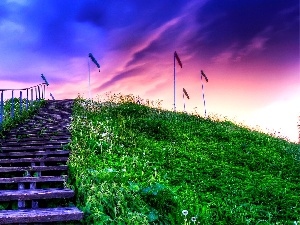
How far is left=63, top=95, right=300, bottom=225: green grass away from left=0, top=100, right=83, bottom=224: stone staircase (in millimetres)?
321

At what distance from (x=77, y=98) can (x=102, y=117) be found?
7879 millimetres

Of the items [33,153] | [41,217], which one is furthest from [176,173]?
[41,217]

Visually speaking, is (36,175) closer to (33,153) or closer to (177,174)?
(33,153)

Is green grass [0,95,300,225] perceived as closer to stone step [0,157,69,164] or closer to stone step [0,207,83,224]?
stone step [0,207,83,224]

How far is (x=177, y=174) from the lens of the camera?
10.7 metres

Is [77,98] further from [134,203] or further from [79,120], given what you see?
[134,203]

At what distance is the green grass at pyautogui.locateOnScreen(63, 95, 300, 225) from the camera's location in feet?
23.9

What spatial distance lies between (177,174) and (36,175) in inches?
135

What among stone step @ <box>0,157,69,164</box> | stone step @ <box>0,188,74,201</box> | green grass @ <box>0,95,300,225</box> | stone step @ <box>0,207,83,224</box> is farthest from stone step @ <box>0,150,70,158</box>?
stone step @ <box>0,207,83,224</box>

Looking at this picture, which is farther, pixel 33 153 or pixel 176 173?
pixel 33 153

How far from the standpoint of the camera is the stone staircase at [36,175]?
6.57m

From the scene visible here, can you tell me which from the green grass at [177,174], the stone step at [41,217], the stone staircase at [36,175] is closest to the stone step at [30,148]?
the stone staircase at [36,175]

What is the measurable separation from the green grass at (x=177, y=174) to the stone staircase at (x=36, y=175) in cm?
32

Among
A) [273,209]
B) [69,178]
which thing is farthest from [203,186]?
[69,178]
